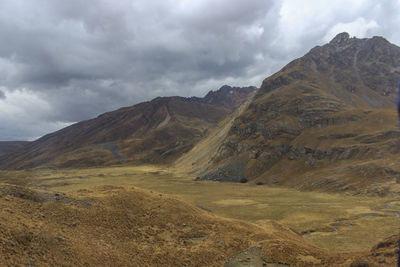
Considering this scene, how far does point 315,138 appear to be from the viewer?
4279 inches

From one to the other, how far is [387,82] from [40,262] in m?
224

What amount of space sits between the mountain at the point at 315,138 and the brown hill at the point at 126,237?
56869 millimetres

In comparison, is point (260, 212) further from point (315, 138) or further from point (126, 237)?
point (315, 138)

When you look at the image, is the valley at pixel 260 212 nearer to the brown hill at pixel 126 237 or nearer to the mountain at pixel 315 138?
the brown hill at pixel 126 237

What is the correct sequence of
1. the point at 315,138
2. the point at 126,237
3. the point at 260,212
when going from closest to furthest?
the point at 126,237 → the point at 260,212 → the point at 315,138

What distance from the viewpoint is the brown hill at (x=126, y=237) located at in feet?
48.4

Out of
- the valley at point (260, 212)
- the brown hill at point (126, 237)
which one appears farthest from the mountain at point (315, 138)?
the brown hill at point (126, 237)

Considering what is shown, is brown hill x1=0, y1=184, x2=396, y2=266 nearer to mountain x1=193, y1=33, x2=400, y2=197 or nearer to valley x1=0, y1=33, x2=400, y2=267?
valley x1=0, y1=33, x2=400, y2=267

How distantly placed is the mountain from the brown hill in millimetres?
56869

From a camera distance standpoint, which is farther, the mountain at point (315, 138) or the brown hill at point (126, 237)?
the mountain at point (315, 138)

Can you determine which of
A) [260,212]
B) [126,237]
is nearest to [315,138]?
[260,212]

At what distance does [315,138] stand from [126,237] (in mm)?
105615

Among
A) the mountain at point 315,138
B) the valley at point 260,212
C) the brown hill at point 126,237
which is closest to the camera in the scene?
the brown hill at point 126,237

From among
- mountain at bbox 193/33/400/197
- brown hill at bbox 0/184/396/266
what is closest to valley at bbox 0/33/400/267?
brown hill at bbox 0/184/396/266
